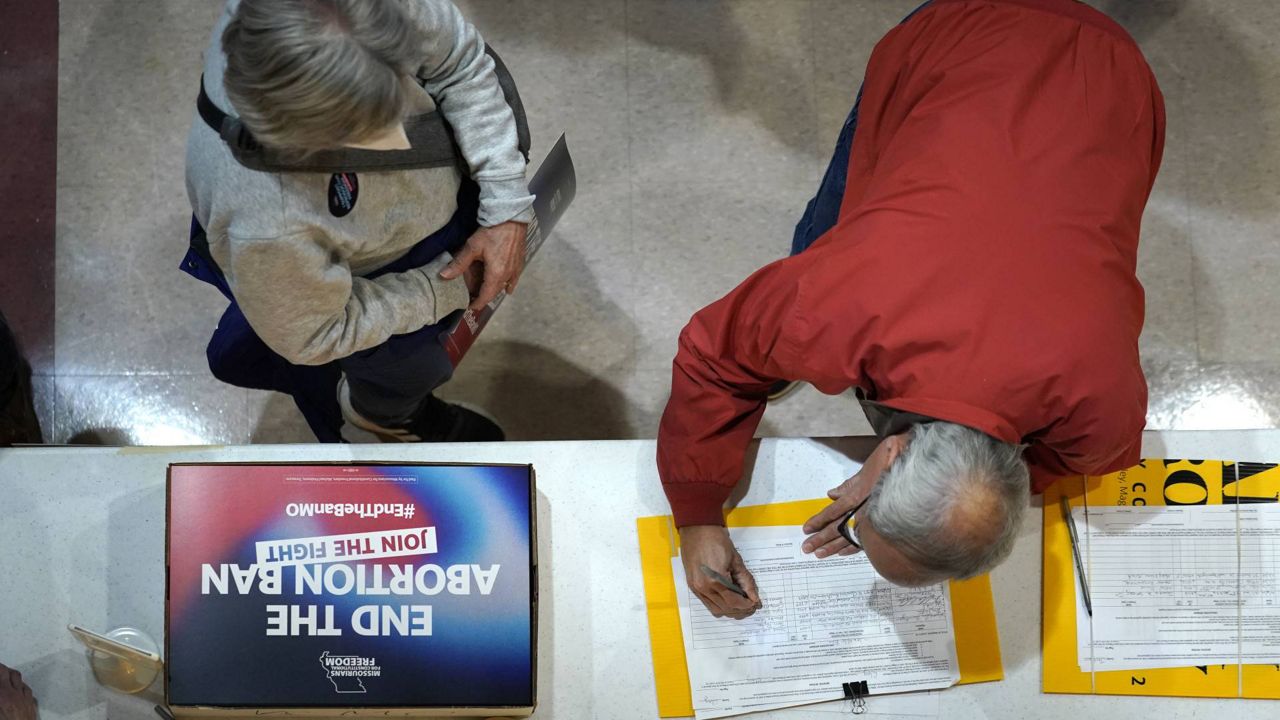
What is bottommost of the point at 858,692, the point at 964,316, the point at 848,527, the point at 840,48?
the point at 858,692

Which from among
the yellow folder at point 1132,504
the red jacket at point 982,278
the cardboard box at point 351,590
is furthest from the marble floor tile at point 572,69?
the yellow folder at point 1132,504

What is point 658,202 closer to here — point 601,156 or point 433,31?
point 601,156

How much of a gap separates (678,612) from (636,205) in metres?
1.19

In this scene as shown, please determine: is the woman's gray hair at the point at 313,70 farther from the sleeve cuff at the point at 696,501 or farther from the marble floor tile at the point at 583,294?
the marble floor tile at the point at 583,294

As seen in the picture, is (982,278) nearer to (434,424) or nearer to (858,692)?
(858,692)

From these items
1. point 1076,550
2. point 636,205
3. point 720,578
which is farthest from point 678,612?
point 636,205

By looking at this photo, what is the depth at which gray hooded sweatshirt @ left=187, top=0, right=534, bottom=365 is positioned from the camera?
113 cm

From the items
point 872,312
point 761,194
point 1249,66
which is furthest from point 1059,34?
point 1249,66

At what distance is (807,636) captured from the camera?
145 cm

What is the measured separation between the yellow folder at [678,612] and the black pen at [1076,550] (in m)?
0.13

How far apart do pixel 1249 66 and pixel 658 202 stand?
1473mm

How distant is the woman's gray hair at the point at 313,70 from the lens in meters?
0.99

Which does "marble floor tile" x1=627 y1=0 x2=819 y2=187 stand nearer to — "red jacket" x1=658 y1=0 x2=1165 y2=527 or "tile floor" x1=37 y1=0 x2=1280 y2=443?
"tile floor" x1=37 y1=0 x2=1280 y2=443

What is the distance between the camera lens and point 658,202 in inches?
94.0
